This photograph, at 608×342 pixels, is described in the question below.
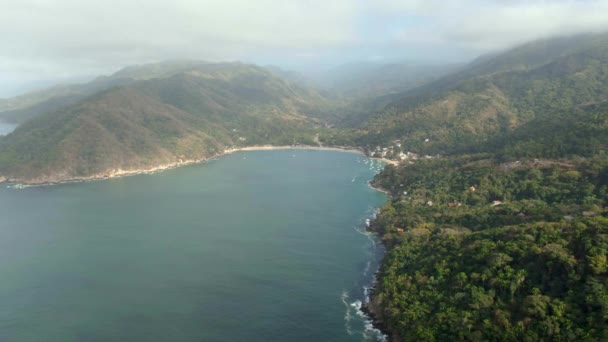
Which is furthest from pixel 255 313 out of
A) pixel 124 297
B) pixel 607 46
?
pixel 607 46

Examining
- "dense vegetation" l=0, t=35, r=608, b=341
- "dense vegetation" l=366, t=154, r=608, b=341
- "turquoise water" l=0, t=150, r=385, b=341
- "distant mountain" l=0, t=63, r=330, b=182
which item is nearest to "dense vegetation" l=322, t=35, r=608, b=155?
"dense vegetation" l=0, t=35, r=608, b=341

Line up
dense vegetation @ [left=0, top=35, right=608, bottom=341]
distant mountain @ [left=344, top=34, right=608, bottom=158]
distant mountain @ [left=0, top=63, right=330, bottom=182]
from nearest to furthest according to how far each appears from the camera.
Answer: dense vegetation @ [left=0, top=35, right=608, bottom=341]
distant mountain @ [left=0, top=63, right=330, bottom=182]
distant mountain @ [left=344, top=34, right=608, bottom=158]

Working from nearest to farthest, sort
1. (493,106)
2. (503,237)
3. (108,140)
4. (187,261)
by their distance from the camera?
(503,237)
(187,261)
(108,140)
(493,106)

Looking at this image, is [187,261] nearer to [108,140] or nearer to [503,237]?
[503,237]

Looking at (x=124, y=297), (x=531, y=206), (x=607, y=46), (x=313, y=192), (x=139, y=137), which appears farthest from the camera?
(x=607, y=46)

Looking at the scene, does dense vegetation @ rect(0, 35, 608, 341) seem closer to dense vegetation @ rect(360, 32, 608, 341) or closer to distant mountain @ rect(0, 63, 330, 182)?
dense vegetation @ rect(360, 32, 608, 341)

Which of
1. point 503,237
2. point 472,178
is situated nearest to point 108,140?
point 472,178

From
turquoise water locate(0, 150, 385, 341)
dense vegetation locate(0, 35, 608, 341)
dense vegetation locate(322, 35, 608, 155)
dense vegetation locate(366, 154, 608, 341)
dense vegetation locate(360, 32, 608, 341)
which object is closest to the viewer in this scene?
dense vegetation locate(366, 154, 608, 341)

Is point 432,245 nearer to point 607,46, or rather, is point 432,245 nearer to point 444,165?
point 444,165
